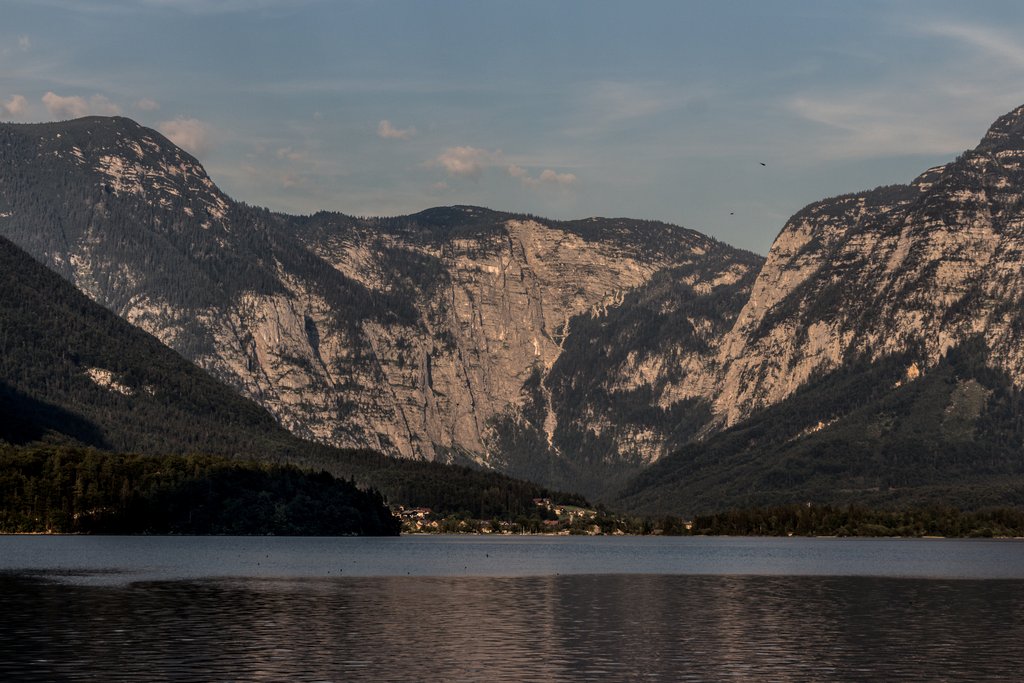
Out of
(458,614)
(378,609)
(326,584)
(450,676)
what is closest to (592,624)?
(458,614)

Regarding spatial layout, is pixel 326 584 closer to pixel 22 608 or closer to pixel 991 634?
pixel 22 608

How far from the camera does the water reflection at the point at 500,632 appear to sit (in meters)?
94.6

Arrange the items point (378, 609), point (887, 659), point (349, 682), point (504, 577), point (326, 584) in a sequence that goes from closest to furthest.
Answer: point (349, 682) → point (887, 659) → point (378, 609) → point (326, 584) → point (504, 577)

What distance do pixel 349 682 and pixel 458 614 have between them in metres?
44.5

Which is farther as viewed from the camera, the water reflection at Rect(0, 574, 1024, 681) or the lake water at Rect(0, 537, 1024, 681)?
the lake water at Rect(0, 537, 1024, 681)

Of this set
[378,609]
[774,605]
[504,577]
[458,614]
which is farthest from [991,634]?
[504,577]

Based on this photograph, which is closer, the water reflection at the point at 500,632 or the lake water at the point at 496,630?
the water reflection at the point at 500,632

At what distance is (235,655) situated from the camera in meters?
100

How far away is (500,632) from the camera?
117062mm

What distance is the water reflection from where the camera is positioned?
9456 centimetres

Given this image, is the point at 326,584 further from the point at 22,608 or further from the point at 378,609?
the point at 22,608

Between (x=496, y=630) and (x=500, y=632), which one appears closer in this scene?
(x=500, y=632)

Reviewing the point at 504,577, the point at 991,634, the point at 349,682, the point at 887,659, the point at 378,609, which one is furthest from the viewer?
the point at 504,577

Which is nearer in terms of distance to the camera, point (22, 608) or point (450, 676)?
point (450, 676)
